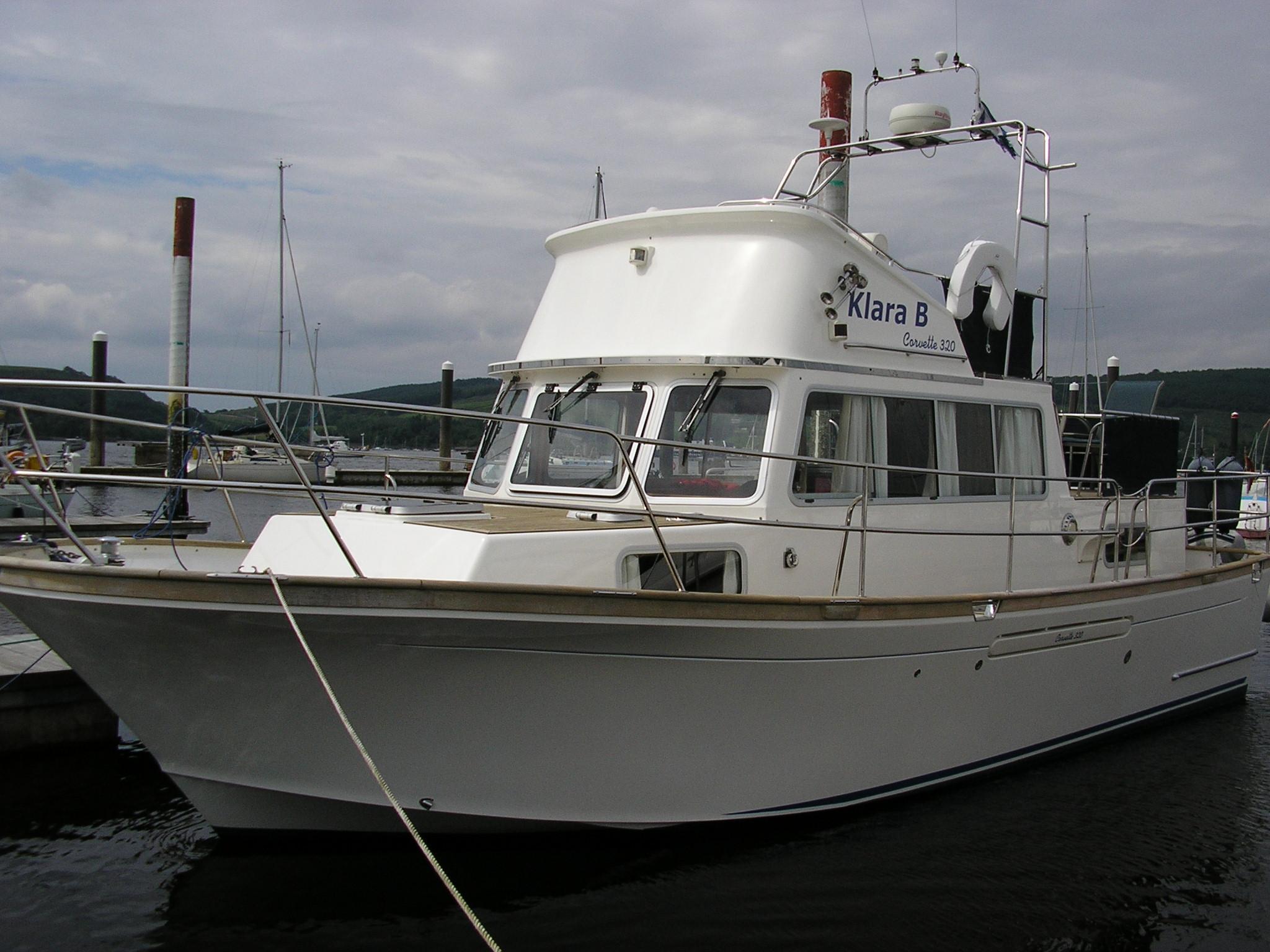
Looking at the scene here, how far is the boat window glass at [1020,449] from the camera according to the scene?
23.9 ft

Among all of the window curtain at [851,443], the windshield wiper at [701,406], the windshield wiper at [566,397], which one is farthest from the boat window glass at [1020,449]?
the windshield wiper at [566,397]

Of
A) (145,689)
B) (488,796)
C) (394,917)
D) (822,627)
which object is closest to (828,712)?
(822,627)

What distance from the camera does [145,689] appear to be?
15.5 feet

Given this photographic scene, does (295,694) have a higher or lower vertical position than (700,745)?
higher

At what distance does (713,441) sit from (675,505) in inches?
17.2

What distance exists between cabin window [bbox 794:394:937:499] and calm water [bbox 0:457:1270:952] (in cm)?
193

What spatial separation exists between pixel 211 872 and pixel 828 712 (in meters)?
3.37

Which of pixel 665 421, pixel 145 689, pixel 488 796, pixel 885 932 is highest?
pixel 665 421

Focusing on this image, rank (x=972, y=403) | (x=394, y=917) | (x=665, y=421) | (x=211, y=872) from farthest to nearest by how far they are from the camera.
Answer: (x=972, y=403), (x=665, y=421), (x=211, y=872), (x=394, y=917)

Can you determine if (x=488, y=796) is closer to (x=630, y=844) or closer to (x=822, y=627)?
(x=630, y=844)

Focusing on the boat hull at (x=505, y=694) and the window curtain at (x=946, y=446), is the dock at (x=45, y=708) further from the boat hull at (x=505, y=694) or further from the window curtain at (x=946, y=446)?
the window curtain at (x=946, y=446)

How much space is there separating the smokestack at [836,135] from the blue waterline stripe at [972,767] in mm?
3454

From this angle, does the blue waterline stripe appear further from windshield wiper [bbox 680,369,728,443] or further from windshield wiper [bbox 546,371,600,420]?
windshield wiper [bbox 546,371,600,420]

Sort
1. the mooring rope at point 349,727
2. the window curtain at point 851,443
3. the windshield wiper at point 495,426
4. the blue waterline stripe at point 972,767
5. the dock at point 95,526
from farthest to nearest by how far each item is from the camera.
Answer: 1. the dock at point 95,526
2. the windshield wiper at point 495,426
3. the window curtain at point 851,443
4. the blue waterline stripe at point 972,767
5. the mooring rope at point 349,727
